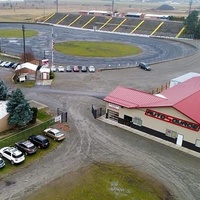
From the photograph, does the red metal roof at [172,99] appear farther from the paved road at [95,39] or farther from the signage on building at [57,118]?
the paved road at [95,39]

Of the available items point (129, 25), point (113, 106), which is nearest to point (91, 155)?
point (113, 106)

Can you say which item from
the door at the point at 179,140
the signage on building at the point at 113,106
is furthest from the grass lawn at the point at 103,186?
the signage on building at the point at 113,106

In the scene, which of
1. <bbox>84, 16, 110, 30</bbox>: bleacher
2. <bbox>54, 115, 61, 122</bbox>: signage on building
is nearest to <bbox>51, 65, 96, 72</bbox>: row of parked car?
<bbox>54, 115, 61, 122</bbox>: signage on building

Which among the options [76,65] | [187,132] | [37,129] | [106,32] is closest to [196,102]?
[187,132]

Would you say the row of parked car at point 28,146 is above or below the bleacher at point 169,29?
below

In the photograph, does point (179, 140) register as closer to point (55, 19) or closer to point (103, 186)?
point (103, 186)
